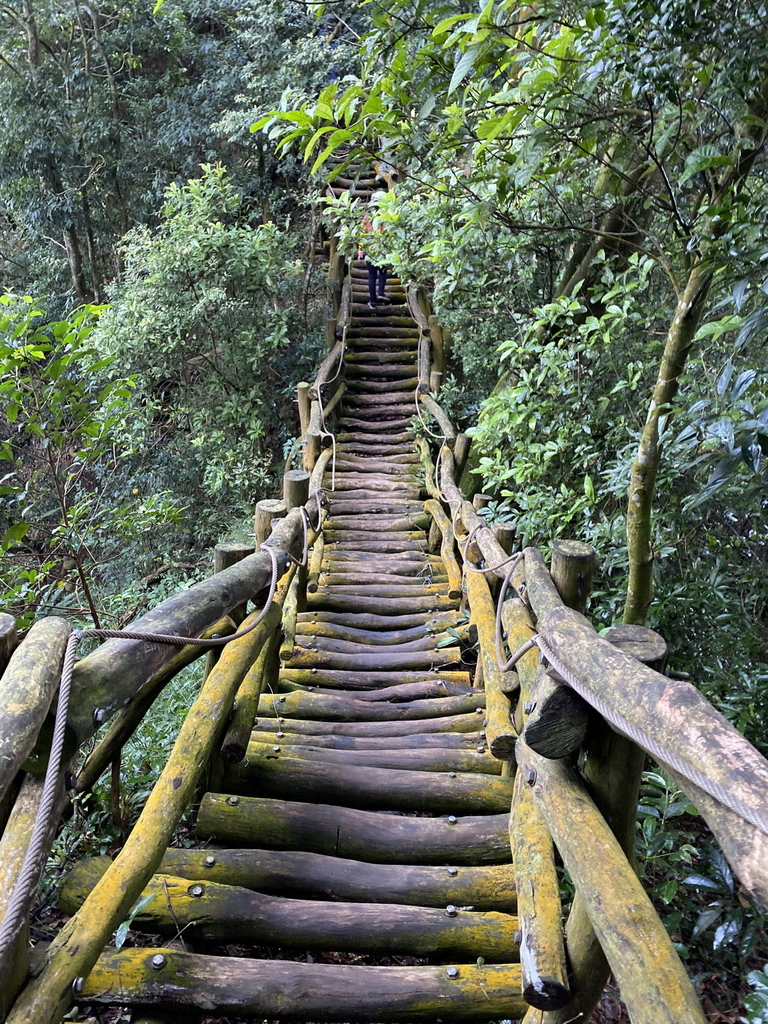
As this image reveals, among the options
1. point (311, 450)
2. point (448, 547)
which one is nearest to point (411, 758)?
point (448, 547)

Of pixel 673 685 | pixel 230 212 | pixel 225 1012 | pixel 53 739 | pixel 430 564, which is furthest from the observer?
pixel 230 212

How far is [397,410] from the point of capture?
9.84 metres

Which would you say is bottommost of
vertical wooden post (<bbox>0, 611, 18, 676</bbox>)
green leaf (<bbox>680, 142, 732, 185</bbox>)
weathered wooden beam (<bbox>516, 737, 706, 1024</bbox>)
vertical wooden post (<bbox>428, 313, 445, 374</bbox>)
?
weathered wooden beam (<bbox>516, 737, 706, 1024</bbox>)

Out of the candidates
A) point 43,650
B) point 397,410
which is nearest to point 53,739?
point 43,650

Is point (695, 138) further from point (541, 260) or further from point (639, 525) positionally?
point (541, 260)

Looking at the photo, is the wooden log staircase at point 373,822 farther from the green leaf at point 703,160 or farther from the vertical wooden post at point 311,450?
the vertical wooden post at point 311,450

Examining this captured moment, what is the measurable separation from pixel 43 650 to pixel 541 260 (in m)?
6.13

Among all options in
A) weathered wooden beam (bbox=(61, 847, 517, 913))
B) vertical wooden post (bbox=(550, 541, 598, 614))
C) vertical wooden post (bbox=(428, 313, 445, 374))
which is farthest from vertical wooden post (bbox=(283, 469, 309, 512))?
vertical wooden post (bbox=(428, 313, 445, 374))

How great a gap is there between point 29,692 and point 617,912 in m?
1.35

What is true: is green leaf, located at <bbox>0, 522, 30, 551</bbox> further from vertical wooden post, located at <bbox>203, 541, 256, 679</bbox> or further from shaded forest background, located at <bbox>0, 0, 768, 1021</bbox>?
vertical wooden post, located at <bbox>203, 541, 256, 679</bbox>

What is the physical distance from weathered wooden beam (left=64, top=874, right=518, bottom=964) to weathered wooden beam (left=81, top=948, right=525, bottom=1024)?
109mm

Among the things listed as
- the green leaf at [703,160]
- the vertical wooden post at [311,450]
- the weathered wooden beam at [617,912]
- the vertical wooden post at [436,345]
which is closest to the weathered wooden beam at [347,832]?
the weathered wooden beam at [617,912]

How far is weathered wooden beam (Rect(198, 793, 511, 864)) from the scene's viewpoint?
2426 millimetres

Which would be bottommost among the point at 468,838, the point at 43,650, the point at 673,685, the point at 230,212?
the point at 468,838
